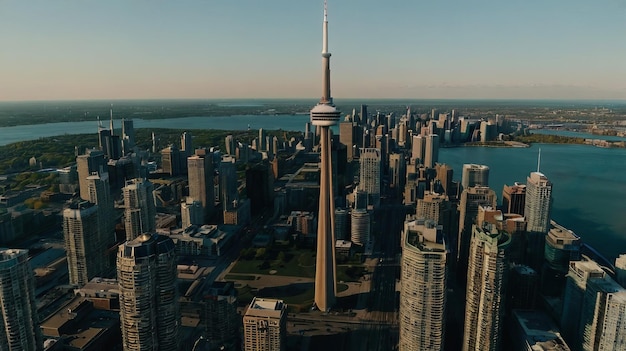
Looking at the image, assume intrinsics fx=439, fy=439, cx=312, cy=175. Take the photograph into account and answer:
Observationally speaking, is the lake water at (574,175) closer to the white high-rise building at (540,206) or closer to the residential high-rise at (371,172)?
the white high-rise building at (540,206)

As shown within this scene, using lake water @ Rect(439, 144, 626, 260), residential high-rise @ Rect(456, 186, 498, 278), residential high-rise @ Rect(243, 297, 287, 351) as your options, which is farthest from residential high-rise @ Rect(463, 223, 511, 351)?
lake water @ Rect(439, 144, 626, 260)

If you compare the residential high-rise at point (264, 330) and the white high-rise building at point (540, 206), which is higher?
the white high-rise building at point (540, 206)

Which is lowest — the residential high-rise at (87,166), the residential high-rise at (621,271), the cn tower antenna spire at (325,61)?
the residential high-rise at (621,271)

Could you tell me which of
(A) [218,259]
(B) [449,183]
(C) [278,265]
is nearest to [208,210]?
(A) [218,259]

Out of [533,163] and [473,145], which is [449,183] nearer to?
[533,163]

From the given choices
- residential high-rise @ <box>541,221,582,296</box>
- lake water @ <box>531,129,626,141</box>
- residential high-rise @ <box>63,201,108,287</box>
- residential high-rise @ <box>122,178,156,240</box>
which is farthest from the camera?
lake water @ <box>531,129,626,141</box>

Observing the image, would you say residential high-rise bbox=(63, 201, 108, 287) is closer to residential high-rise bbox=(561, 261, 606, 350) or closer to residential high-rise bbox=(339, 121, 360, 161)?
residential high-rise bbox=(561, 261, 606, 350)

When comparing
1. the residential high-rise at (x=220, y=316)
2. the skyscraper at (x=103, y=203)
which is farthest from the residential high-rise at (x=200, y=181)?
the residential high-rise at (x=220, y=316)
